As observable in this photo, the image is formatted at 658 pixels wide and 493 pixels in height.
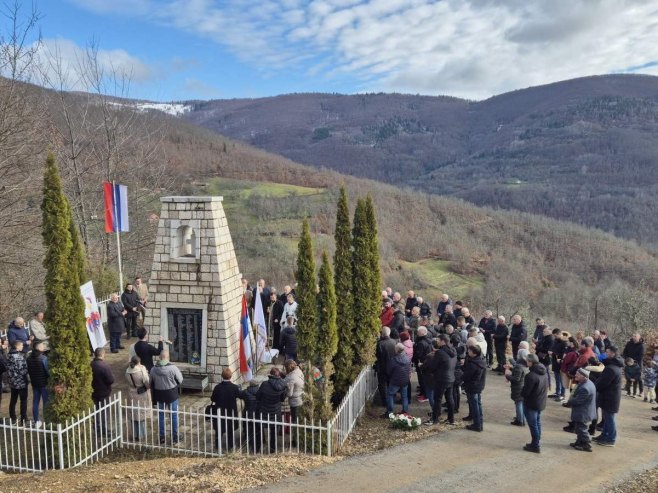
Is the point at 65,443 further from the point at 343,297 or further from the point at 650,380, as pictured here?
the point at 650,380

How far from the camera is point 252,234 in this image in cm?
5262

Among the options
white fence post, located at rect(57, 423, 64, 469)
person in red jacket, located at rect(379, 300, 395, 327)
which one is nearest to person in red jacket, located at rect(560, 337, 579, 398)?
person in red jacket, located at rect(379, 300, 395, 327)

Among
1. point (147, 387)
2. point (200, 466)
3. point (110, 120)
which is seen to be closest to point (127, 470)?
point (200, 466)

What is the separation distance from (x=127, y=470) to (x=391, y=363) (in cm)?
497

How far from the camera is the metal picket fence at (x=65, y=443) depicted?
799 centimetres

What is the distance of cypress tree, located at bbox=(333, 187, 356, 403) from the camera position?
1095cm

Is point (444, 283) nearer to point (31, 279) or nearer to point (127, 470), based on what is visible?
point (31, 279)

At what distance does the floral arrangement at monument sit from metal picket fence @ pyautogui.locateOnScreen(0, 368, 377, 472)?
2.61 feet

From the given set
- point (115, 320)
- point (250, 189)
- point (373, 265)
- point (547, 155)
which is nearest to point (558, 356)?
point (373, 265)

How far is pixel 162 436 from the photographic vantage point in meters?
9.41

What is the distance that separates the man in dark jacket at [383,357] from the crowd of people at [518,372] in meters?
0.02

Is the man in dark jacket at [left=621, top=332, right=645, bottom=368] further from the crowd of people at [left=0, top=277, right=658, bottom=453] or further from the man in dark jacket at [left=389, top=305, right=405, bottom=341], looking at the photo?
the man in dark jacket at [left=389, top=305, right=405, bottom=341]

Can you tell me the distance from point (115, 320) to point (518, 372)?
1012cm

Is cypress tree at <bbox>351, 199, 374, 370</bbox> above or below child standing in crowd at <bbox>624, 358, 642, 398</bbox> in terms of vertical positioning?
above
